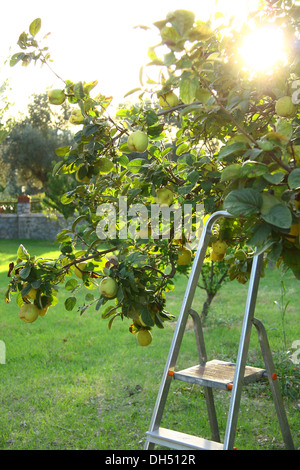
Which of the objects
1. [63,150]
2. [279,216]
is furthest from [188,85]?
[63,150]

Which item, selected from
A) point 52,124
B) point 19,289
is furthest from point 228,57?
point 52,124

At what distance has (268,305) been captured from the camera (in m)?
6.15

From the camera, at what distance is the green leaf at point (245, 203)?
124cm

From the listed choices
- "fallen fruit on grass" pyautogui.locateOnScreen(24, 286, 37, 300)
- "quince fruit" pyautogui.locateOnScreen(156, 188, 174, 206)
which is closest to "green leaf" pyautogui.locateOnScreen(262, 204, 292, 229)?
"quince fruit" pyautogui.locateOnScreen(156, 188, 174, 206)

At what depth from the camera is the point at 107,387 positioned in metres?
3.68

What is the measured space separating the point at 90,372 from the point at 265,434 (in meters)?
1.56

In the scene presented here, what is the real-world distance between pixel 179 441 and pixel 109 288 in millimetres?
584

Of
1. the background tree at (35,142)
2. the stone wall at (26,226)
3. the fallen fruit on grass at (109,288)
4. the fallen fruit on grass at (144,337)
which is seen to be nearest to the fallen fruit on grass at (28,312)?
the fallen fruit on grass at (109,288)

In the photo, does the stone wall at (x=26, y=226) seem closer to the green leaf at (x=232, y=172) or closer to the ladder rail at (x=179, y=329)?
the ladder rail at (x=179, y=329)

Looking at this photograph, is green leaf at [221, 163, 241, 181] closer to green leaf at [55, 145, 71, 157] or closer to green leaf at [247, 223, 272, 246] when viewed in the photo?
green leaf at [247, 223, 272, 246]

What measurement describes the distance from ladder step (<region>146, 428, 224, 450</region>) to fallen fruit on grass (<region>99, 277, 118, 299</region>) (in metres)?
0.51

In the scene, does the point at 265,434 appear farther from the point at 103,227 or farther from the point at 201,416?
the point at 103,227

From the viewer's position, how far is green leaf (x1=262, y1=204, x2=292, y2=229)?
3.84 feet

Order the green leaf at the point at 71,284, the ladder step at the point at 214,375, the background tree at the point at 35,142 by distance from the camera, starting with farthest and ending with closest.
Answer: the background tree at the point at 35,142, the green leaf at the point at 71,284, the ladder step at the point at 214,375
